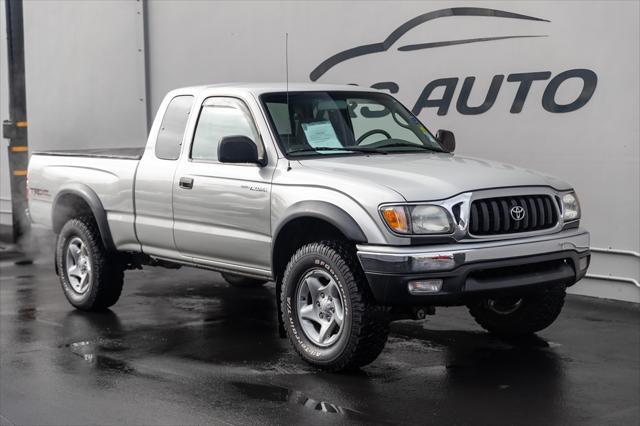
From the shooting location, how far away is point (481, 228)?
6.73 m

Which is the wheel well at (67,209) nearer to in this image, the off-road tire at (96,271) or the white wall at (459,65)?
the off-road tire at (96,271)

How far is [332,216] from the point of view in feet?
22.4

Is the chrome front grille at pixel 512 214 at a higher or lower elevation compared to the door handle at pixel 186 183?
lower

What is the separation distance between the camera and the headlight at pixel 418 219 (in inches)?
258

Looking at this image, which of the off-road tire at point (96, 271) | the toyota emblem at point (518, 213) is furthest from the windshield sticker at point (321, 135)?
the off-road tire at point (96, 271)

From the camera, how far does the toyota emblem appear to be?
686cm

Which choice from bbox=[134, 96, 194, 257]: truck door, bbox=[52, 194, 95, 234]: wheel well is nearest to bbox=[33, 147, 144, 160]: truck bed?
bbox=[134, 96, 194, 257]: truck door

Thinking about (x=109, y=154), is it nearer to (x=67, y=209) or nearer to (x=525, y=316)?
(x=67, y=209)

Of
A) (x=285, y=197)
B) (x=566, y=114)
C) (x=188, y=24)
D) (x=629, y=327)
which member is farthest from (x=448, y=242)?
(x=188, y=24)

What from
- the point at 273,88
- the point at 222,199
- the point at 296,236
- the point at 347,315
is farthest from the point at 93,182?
the point at 347,315

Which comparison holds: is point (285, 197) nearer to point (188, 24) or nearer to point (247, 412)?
point (247, 412)

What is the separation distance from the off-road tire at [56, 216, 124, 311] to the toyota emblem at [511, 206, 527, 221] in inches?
155

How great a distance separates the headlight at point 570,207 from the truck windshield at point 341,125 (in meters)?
1.22

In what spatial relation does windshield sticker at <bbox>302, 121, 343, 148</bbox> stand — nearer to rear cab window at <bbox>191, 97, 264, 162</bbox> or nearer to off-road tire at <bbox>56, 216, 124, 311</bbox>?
rear cab window at <bbox>191, 97, 264, 162</bbox>
